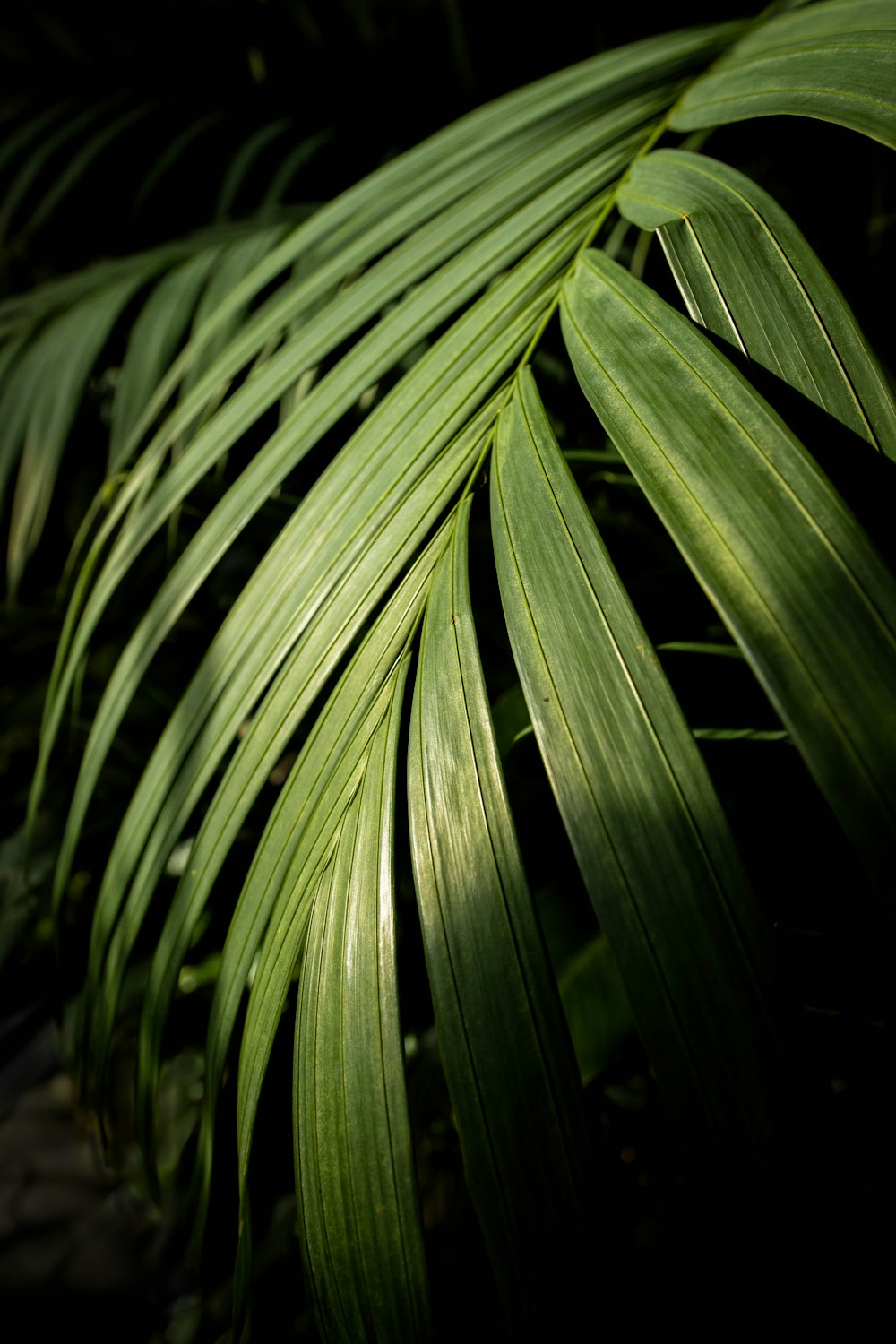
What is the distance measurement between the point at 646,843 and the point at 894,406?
0.61ft

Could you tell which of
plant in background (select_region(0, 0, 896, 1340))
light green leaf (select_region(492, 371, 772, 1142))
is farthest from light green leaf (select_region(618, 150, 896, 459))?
light green leaf (select_region(492, 371, 772, 1142))

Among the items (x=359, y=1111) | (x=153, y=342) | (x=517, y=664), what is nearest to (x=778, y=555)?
(x=517, y=664)

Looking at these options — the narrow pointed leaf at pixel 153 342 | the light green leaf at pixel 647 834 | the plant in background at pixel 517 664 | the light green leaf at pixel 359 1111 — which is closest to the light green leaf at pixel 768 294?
the plant in background at pixel 517 664

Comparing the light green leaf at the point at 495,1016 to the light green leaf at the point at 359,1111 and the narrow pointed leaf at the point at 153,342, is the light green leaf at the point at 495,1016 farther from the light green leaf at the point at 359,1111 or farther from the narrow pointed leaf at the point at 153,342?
the narrow pointed leaf at the point at 153,342

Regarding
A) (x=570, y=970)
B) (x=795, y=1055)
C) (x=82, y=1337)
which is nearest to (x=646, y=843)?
(x=795, y=1055)

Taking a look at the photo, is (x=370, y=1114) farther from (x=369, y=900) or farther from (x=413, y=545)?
(x=413, y=545)

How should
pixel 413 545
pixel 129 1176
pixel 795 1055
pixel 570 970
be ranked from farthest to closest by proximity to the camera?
pixel 129 1176 < pixel 570 970 < pixel 413 545 < pixel 795 1055

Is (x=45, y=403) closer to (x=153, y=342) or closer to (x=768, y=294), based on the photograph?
(x=153, y=342)

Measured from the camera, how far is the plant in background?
0.21 meters

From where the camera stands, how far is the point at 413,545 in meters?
0.34

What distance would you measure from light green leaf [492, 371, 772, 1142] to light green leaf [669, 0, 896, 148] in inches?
9.0

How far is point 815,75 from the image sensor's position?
1.17 feet

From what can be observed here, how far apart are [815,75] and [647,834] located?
0.38 m

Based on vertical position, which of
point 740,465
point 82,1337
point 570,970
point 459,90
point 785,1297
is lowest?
point 82,1337
